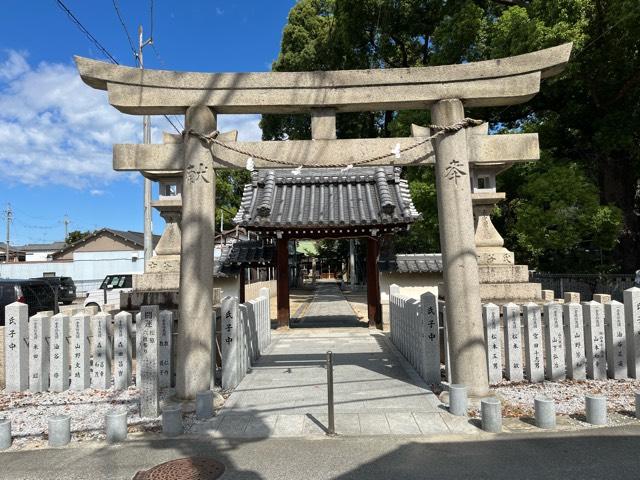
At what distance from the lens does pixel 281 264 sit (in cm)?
1509

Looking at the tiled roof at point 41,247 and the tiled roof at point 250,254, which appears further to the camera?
the tiled roof at point 41,247

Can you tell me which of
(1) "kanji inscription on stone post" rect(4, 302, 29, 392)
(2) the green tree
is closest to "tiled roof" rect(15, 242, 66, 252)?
(2) the green tree

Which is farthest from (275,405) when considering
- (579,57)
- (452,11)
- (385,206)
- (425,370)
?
(452,11)

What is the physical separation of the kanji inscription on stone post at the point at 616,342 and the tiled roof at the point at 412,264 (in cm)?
823

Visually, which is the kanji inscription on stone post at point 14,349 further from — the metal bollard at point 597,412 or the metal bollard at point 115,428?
the metal bollard at point 597,412

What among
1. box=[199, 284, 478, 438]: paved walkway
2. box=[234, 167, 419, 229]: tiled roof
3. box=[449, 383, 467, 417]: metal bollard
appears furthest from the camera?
box=[234, 167, 419, 229]: tiled roof

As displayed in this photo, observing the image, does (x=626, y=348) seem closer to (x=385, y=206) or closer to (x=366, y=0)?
(x=385, y=206)

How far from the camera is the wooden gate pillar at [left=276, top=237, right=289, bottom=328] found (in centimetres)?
1473

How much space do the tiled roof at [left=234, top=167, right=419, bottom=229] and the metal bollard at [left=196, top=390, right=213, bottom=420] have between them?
8.23 m

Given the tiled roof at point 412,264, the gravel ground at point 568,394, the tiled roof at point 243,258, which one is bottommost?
the gravel ground at point 568,394

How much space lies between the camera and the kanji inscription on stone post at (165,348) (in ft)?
21.9

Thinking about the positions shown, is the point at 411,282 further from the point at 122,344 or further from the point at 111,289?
the point at 111,289

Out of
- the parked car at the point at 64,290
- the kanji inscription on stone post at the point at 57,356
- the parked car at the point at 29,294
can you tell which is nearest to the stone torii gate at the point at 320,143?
the kanji inscription on stone post at the point at 57,356

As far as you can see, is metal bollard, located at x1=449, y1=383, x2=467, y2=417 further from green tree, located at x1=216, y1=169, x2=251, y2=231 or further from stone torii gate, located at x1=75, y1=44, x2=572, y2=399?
green tree, located at x1=216, y1=169, x2=251, y2=231
